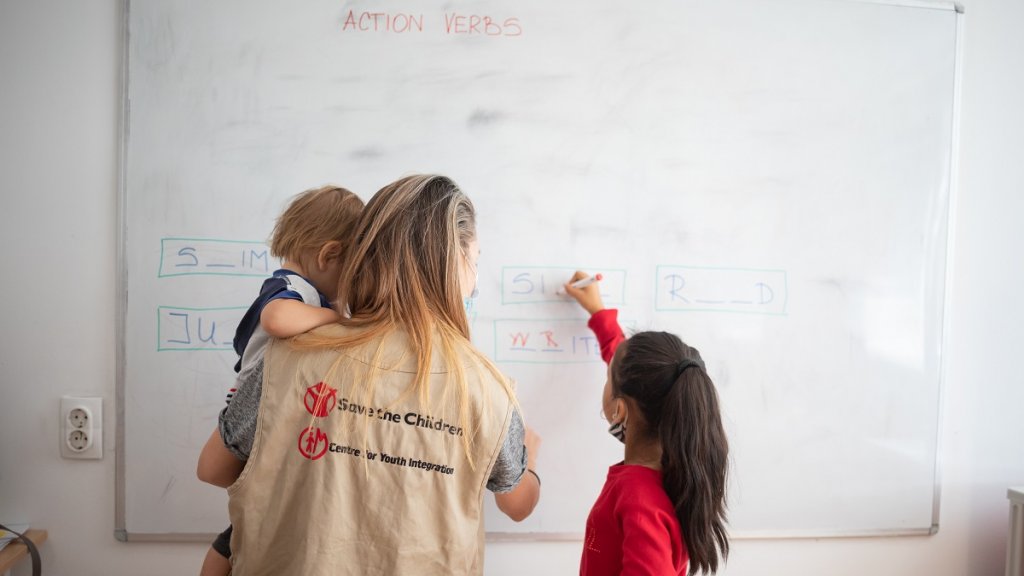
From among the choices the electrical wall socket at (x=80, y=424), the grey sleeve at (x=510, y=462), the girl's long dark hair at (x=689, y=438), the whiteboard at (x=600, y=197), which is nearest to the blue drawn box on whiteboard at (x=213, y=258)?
the whiteboard at (x=600, y=197)

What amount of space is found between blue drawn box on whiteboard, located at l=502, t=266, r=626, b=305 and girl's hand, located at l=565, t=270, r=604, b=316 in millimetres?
27

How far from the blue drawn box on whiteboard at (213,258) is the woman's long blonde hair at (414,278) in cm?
67

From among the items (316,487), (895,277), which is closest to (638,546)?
(316,487)

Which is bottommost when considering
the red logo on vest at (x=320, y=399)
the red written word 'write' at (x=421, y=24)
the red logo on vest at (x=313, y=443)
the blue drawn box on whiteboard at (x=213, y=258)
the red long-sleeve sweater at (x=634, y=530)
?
the red long-sleeve sweater at (x=634, y=530)

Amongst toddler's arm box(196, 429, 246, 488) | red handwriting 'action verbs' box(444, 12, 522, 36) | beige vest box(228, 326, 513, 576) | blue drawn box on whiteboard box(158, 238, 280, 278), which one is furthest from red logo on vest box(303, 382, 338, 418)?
red handwriting 'action verbs' box(444, 12, 522, 36)

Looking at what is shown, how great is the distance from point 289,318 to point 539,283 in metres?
0.80

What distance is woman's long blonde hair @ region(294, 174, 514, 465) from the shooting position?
0.95m

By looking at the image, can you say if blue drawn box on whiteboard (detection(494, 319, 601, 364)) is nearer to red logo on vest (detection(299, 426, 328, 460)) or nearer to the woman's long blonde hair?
the woman's long blonde hair

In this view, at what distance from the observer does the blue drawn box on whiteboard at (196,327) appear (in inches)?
62.1

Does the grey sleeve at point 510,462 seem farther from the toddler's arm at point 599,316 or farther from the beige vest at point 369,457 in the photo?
the toddler's arm at point 599,316

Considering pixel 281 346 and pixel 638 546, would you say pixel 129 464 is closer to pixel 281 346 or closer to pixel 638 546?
pixel 281 346

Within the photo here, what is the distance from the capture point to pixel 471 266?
107cm

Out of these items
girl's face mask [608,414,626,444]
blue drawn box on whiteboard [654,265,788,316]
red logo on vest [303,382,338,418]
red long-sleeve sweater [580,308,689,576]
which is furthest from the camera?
blue drawn box on whiteboard [654,265,788,316]

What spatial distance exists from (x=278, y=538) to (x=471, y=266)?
1.75ft
